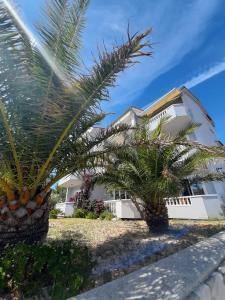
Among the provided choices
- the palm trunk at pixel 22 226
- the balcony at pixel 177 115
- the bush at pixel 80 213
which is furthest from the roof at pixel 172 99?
the palm trunk at pixel 22 226

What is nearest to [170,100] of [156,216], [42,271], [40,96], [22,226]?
[156,216]

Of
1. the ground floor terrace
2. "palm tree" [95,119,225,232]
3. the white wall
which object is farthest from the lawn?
the white wall

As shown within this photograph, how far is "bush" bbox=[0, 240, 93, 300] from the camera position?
3005 mm

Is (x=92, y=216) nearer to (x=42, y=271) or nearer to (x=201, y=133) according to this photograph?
(x=201, y=133)

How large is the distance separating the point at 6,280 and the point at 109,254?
2.65 m

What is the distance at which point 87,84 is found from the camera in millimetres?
4004

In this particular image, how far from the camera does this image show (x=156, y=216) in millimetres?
7777

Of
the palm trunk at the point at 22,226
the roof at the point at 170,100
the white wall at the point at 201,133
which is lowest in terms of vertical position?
the palm trunk at the point at 22,226

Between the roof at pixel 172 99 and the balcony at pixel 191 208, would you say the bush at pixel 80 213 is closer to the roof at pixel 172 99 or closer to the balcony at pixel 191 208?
the balcony at pixel 191 208

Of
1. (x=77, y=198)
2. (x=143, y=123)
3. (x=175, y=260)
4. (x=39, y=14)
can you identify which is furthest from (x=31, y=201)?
(x=77, y=198)

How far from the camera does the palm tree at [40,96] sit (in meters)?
3.90

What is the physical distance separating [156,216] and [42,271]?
17.4 ft

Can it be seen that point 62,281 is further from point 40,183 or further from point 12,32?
point 12,32

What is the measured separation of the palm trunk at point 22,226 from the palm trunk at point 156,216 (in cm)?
433
